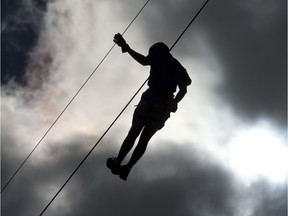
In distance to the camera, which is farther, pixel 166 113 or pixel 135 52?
pixel 166 113

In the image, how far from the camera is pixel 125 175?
9.48 m

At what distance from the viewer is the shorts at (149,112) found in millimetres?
9672

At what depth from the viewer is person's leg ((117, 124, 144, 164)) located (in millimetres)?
9516

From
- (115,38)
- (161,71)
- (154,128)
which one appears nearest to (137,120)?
(154,128)

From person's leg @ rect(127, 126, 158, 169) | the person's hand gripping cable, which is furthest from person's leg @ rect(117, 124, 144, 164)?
the person's hand gripping cable

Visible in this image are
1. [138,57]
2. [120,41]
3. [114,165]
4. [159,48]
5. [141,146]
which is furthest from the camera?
[141,146]

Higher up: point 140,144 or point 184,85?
point 184,85

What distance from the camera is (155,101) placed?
967cm

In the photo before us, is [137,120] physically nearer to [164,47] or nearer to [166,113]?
[166,113]

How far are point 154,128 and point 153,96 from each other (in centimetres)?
57

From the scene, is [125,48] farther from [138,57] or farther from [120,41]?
[138,57]

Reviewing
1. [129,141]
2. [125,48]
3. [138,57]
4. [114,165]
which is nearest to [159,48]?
[138,57]

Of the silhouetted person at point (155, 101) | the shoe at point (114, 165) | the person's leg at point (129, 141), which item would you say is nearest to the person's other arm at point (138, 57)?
the silhouetted person at point (155, 101)

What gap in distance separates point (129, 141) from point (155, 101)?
2.70 ft
